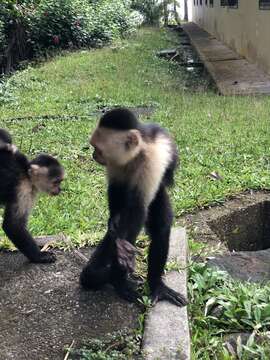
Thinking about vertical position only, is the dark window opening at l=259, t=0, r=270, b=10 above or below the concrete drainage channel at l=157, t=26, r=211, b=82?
above

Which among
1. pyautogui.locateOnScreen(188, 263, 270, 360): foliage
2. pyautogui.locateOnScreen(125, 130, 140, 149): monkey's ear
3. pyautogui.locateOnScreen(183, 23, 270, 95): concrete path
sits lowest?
pyautogui.locateOnScreen(183, 23, 270, 95): concrete path

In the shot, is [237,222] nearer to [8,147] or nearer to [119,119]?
[8,147]

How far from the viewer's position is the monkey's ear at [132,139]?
3.42 metres

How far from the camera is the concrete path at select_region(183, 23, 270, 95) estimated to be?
37.6ft

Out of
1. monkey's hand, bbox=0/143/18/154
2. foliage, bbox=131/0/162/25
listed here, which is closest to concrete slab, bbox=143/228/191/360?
monkey's hand, bbox=0/143/18/154

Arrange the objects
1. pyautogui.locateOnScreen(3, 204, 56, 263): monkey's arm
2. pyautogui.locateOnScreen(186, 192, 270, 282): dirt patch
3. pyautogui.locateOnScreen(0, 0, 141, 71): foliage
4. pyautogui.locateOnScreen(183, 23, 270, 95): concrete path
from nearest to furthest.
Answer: pyautogui.locateOnScreen(3, 204, 56, 263): monkey's arm < pyautogui.locateOnScreen(186, 192, 270, 282): dirt patch < pyautogui.locateOnScreen(183, 23, 270, 95): concrete path < pyautogui.locateOnScreen(0, 0, 141, 71): foliage

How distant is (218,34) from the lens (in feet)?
69.6

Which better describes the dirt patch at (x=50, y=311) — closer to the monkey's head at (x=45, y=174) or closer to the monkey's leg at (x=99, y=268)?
the monkey's leg at (x=99, y=268)

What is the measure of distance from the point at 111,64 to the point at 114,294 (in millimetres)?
11597

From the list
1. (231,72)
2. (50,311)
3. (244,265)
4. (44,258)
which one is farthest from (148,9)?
(50,311)

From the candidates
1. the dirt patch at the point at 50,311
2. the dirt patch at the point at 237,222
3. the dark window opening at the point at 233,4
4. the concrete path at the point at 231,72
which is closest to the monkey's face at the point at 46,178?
the dirt patch at the point at 50,311

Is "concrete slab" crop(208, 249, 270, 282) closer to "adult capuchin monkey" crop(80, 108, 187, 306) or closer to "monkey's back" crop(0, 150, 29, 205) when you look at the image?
"adult capuchin monkey" crop(80, 108, 187, 306)

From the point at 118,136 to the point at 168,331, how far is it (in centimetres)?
119

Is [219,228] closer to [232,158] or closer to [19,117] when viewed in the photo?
[232,158]
